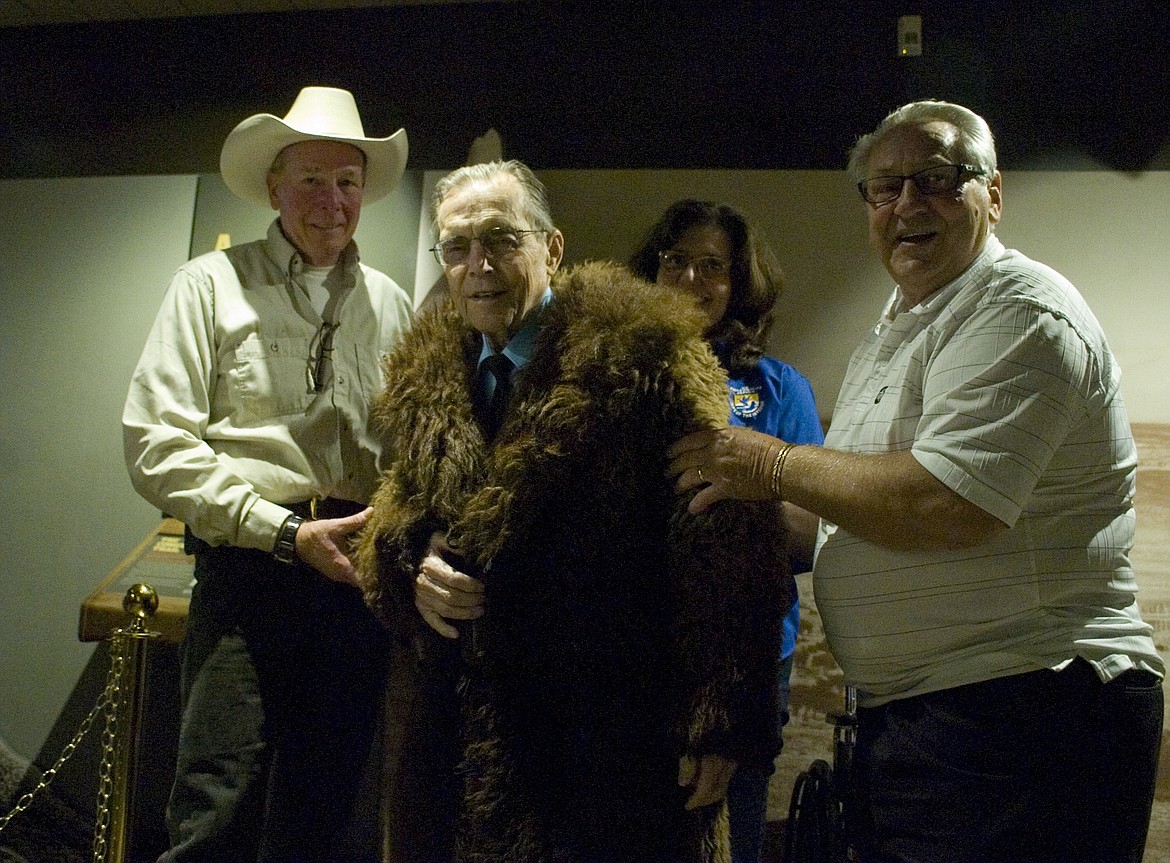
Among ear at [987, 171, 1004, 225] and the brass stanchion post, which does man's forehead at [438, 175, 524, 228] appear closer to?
ear at [987, 171, 1004, 225]

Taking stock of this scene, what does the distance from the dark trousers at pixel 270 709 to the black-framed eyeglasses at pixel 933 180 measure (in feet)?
5.26

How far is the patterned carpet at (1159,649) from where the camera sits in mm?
2729

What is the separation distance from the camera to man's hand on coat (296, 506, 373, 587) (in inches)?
86.1

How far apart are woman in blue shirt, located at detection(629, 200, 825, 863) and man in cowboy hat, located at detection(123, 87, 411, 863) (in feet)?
2.77

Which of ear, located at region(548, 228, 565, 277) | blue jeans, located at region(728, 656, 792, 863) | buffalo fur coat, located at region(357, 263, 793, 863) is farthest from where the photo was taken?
blue jeans, located at region(728, 656, 792, 863)

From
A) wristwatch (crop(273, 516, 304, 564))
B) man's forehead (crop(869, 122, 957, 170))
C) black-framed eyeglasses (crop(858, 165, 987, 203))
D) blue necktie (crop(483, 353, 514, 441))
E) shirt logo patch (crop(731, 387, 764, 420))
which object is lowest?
wristwatch (crop(273, 516, 304, 564))

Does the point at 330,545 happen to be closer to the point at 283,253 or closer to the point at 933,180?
the point at 283,253

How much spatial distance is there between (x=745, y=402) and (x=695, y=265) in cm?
42

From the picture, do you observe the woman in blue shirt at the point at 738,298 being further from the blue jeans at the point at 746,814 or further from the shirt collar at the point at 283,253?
the shirt collar at the point at 283,253

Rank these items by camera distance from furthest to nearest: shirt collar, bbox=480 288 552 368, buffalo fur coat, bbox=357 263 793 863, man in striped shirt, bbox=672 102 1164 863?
shirt collar, bbox=480 288 552 368, buffalo fur coat, bbox=357 263 793 863, man in striped shirt, bbox=672 102 1164 863

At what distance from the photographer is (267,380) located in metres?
2.38

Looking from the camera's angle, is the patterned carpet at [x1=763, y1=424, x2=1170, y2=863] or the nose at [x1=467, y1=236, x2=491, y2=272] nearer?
the nose at [x1=467, y1=236, x2=491, y2=272]

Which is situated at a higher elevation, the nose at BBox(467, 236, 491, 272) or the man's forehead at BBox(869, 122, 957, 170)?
the man's forehead at BBox(869, 122, 957, 170)

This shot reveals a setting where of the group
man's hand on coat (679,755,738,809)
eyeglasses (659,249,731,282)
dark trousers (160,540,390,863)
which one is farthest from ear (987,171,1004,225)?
dark trousers (160,540,390,863)
